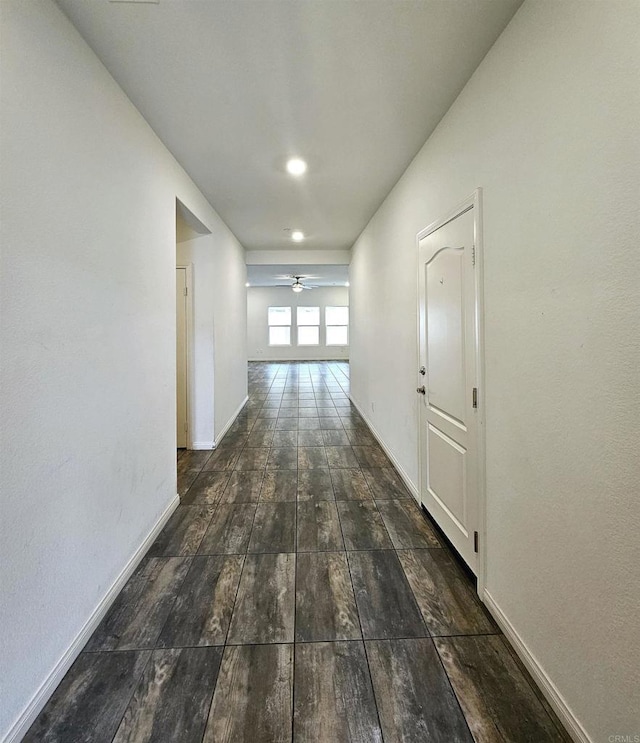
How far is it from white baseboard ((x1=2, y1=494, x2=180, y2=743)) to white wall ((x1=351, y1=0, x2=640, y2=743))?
180 cm

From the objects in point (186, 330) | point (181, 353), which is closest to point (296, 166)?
point (186, 330)

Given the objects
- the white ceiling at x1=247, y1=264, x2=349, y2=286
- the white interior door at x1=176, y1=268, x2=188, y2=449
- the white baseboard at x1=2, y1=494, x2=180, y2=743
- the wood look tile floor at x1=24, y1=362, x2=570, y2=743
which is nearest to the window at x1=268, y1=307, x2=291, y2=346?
the white ceiling at x1=247, y1=264, x2=349, y2=286

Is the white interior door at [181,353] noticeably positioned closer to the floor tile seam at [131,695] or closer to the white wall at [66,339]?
the white wall at [66,339]

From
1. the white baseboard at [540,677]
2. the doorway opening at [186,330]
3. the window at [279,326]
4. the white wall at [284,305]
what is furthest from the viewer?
the window at [279,326]

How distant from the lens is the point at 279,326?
13.0 metres

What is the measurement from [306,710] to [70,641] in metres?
0.98

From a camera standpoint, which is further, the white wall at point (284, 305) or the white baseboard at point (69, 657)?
the white wall at point (284, 305)

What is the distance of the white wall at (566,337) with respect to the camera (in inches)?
36.7

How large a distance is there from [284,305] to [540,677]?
12317mm

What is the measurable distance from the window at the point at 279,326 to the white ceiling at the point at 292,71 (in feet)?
33.2

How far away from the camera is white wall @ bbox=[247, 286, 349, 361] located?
12703 millimetres

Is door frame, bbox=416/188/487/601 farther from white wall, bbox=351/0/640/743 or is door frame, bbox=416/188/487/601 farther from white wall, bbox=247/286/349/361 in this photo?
white wall, bbox=247/286/349/361

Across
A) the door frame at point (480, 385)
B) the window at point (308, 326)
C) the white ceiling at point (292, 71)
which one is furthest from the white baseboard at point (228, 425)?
the window at point (308, 326)

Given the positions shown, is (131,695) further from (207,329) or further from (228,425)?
(228,425)
